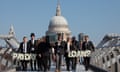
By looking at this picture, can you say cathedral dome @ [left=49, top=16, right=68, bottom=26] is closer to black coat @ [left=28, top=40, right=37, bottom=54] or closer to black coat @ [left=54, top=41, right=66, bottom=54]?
black coat @ [left=28, top=40, right=37, bottom=54]

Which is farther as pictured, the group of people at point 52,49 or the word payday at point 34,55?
the word payday at point 34,55

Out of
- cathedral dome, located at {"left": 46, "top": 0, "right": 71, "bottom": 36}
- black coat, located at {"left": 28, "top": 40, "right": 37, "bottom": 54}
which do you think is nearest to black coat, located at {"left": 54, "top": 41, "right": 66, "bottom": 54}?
black coat, located at {"left": 28, "top": 40, "right": 37, "bottom": 54}

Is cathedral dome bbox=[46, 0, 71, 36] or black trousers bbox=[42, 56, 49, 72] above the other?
cathedral dome bbox=[46, 0, 71, 36]

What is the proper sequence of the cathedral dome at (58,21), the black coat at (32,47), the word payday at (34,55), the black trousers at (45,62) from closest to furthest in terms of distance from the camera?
the black trousers at (45,62)
the black coat at (32,47)
the word payday at (34,55)
the cathedral dome at (58,21)

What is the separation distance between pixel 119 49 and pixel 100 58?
1.41 m

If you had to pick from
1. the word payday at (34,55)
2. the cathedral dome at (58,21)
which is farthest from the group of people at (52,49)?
the cathedral dome at (58,21)

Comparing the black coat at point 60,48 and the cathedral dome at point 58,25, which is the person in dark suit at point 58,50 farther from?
the cathedral dome at point 58,25

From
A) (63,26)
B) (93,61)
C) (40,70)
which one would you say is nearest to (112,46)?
(93,61)

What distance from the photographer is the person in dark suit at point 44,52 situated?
46.1 feet

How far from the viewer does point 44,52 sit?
14281mm

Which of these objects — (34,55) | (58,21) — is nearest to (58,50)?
(34,55)

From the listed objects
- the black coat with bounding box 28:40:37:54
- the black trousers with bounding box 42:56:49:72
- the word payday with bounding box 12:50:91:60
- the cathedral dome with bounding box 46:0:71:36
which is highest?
the cathedral dome with bounding box 46:0:71:36

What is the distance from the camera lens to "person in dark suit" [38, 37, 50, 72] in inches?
554

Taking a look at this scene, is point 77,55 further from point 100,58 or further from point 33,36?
point 100,58
